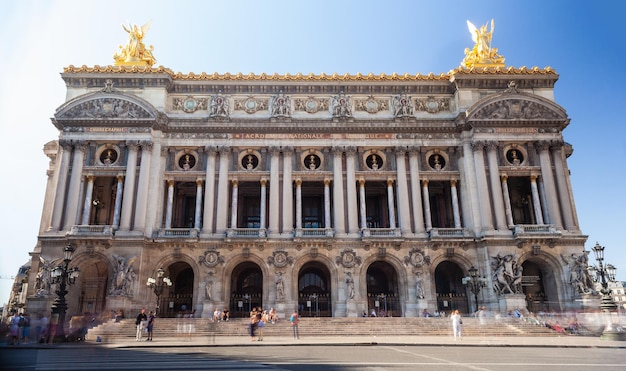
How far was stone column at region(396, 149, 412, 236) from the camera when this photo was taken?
37894mm

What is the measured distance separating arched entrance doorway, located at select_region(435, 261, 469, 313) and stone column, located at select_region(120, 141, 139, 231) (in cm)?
2568

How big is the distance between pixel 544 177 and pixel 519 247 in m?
6.71

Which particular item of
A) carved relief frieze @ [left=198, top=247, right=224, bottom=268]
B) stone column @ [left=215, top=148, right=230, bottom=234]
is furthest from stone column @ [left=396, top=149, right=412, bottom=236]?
carved relief frieze @ [left=198, top=247, right=224, bottom=268]

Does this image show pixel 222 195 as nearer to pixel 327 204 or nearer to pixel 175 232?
pixel 175 232

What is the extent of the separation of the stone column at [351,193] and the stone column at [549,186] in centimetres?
1559

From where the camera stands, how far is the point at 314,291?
133 feet

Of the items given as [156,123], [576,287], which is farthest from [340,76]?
[576,287]

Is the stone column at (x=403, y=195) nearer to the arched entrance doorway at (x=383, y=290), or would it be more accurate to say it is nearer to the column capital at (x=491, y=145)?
the arched entrance doorway at (x=383, y=290)

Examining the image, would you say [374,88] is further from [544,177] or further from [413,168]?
[544,177]

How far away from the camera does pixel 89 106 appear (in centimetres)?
3906

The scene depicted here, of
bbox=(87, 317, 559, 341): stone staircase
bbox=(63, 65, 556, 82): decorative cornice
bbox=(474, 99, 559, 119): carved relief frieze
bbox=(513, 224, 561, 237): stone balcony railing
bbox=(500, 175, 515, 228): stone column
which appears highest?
bbox=(63, 65, 556, 82): decorative cornice

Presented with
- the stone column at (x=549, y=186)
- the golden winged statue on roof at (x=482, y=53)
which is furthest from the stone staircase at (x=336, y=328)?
the golden winged statue on roof at (x=482, y=53)

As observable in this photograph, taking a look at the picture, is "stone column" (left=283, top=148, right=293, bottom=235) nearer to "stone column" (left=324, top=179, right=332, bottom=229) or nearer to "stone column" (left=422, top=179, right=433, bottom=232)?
"stone column" (left=324, top=179, right=332, bottom=229)

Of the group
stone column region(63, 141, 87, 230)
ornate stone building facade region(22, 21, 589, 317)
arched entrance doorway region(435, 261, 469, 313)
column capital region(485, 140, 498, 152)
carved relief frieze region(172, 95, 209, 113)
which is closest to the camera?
ornate stone building facade region(22, 21, 589, 317)
